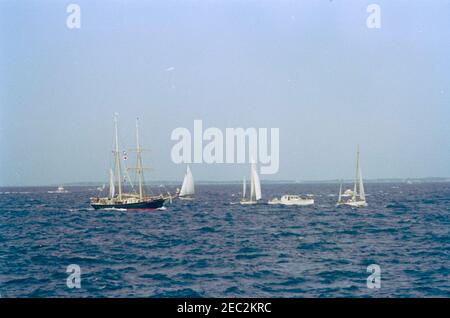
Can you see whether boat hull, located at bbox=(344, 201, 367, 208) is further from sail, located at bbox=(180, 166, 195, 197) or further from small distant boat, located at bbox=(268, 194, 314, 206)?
sail, located at bbox=(180, 166, 195, 197)

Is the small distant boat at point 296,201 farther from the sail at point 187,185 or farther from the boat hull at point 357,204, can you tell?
the sail at point 187,185

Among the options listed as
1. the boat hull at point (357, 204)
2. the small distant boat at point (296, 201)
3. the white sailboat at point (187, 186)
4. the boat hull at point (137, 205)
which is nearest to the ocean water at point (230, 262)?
the boat hull at point (137, 205)

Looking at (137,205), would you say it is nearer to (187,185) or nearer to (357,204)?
(357,204)

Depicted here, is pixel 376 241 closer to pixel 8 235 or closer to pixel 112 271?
pixel 112 271

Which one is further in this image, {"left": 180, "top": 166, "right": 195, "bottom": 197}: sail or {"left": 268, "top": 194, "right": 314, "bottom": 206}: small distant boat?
{"left": 180, "top": 166, "right": 195, "bottom": 197}: sail

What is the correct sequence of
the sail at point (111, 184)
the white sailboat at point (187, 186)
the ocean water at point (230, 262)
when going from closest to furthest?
1. the ocean water at point (230, 262)
2. the sail at point (111, 184)
3. the white sailboat at point (187, 186)

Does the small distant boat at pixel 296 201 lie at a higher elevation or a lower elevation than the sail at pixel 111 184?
lower

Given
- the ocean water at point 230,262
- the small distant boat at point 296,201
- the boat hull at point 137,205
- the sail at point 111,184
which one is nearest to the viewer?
the ocean water at point 230,262

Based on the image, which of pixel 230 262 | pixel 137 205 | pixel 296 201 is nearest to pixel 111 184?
pixel 137 205

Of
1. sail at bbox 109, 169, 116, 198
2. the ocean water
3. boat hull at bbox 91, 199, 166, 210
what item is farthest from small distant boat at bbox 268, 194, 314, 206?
the ocean water

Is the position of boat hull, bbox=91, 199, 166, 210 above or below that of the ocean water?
below
